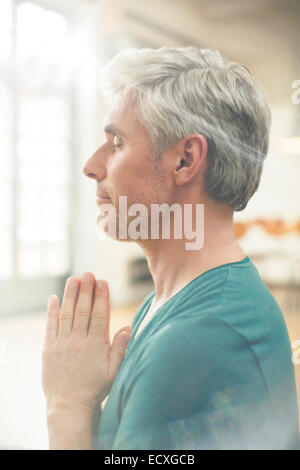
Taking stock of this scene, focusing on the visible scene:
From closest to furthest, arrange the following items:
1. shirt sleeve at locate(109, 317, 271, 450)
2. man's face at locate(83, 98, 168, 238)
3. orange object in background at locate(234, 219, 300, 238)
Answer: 1. shirt sleeve at locate(109, 317, 271, 450)
2. man's face at locate(83, 98, 168, 238)
3. orange object in background at locate(234, 219, 300, 238)

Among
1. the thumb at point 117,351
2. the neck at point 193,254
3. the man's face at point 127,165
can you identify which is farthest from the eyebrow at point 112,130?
the thumb at point 117,351

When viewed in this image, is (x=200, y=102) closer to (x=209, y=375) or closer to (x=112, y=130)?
(x=112, y=130)

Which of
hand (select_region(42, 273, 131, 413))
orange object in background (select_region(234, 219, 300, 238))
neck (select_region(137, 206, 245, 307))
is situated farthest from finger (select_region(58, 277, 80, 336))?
orange object in background (select_region(234, 219, 300, 238))

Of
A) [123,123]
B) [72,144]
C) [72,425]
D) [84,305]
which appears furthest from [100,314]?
[72,144]

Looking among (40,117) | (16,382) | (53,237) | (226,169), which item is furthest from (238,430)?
(40,117)

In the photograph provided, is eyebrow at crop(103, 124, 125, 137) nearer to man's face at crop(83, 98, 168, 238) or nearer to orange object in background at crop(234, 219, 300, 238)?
man's face at crop(83, 98, 168, 238)

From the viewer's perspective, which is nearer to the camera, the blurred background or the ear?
the ear

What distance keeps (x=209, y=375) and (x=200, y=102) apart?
295 millimetres

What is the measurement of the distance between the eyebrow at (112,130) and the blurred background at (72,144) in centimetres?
→ 5

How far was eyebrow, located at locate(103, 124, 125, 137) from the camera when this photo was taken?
517 millimetres

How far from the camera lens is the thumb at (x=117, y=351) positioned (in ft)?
1.70

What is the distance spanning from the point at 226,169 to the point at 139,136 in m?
0.11

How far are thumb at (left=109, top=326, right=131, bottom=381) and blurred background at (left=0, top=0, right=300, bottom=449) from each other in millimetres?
238

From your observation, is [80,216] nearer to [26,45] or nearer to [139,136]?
[26,45]
